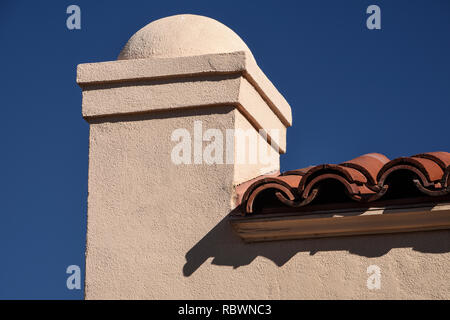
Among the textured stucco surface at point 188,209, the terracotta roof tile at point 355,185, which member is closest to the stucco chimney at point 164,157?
the textured stucco surface at point 188,209

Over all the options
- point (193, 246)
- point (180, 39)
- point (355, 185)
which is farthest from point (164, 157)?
point (355, 185)

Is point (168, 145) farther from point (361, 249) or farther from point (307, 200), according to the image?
point (361, 249)

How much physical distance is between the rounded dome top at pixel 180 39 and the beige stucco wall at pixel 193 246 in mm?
555

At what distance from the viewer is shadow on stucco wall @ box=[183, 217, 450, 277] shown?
224 inches

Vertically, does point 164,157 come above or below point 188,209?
above

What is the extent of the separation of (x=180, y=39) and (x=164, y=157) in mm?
984

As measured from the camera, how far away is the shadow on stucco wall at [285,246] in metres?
5.70

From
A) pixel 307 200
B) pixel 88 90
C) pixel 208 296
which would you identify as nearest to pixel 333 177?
pixel 307 200

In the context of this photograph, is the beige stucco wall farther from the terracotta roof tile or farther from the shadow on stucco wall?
the terracotta roof tile

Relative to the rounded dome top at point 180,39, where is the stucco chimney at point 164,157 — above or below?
below

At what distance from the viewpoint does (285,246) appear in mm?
6023

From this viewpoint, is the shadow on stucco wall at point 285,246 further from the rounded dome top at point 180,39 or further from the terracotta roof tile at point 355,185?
the rounded dome top at point 180,39

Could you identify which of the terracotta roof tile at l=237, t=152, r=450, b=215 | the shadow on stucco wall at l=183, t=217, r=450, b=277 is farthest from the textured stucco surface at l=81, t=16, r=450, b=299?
the terracotta roof tile at l=237, t=152, r=450, b=215

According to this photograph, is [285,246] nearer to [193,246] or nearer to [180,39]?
[193,246]
